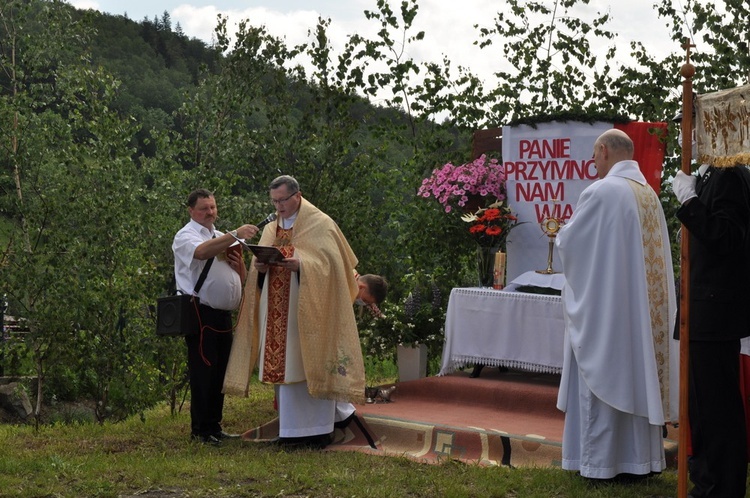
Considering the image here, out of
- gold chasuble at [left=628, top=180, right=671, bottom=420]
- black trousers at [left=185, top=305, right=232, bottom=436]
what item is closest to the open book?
black trousers at [left=185, top=305, right=232, bottom=436]

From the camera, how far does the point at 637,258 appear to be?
596cm

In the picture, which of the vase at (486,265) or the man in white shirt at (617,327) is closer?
the man in white shirt at (617,327)

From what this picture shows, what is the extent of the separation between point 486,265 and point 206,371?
10.0ft

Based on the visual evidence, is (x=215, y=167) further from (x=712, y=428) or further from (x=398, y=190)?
(x=712, y=428)

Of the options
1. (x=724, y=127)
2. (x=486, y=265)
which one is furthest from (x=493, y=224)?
(x=724, y=127)

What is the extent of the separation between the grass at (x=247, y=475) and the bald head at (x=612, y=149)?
6.41 feet

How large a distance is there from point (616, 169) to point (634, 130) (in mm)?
3269

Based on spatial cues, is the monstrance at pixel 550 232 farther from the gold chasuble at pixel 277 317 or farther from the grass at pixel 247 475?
the grass at pixel 247 475

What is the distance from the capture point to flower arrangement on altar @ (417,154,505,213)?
9.45 m

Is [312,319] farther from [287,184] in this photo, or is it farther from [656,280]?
[656,280]

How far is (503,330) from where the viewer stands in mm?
8539

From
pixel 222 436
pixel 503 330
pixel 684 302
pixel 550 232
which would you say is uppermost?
pixel 550 232

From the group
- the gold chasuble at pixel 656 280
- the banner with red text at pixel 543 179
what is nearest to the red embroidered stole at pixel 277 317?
the gold chasuble at pixel 656 280

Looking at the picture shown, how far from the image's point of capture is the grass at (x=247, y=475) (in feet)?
18.8
